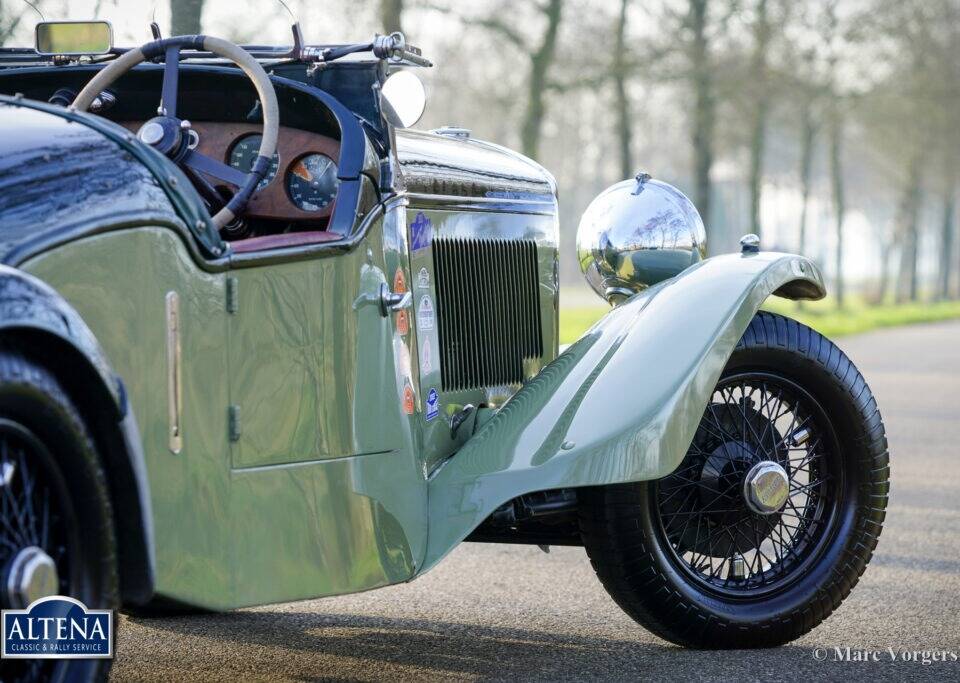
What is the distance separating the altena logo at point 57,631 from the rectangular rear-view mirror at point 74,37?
186 cm

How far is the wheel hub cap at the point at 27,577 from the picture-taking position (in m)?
2.11

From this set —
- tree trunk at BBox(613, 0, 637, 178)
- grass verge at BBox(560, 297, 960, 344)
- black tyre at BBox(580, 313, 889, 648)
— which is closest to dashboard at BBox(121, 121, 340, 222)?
black tyre at BBox(580, 313, 889, 648)

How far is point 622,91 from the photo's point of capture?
19.4 metres

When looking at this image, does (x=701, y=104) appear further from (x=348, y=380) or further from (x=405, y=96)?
(x=348, y=380)

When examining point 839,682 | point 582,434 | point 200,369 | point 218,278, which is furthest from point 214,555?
point 839,682

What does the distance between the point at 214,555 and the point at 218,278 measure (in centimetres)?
55

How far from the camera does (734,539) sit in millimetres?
3729

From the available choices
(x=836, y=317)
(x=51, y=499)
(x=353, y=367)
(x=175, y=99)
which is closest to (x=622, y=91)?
(x=836, y=317)

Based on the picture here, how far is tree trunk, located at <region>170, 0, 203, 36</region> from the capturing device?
3.91 metres

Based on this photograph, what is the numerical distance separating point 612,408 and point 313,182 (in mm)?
952

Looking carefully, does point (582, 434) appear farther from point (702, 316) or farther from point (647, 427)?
point (702, 316)

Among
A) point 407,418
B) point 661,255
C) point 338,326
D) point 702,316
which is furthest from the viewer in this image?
point 661,255

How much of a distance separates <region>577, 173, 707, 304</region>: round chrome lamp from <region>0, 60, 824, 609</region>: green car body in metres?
0.36

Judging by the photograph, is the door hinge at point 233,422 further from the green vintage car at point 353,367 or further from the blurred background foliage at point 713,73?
the blurred background foliage at point 713,73
